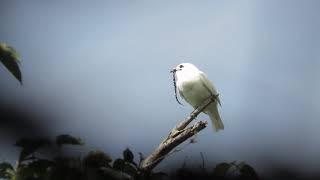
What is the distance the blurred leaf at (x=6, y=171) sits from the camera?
1.58m

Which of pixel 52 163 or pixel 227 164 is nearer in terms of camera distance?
pixel 52 163

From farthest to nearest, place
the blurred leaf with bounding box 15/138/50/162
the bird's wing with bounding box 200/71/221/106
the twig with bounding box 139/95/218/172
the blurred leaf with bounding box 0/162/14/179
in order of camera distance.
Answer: the bird's wing with bounding box 200/71/221/106
the twig with bounding box 139/95/218/172
the blurred leaf with bounding box 0/162/14/179
the blurred leaf with bounding box 15/138/50/162

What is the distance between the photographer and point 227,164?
1742 millimetres

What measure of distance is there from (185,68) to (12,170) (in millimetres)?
4485

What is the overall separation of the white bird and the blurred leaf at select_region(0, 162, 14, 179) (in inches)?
161

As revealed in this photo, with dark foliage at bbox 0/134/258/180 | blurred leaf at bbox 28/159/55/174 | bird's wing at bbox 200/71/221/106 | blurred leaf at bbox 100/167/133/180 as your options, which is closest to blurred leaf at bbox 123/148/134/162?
dark foliage at bbox 0/134/258/180

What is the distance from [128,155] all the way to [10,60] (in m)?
0.60

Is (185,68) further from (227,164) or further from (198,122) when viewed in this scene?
(227,164)

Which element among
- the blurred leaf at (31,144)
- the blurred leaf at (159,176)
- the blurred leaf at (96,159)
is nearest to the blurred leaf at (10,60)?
the blurred leaf at (31,144)

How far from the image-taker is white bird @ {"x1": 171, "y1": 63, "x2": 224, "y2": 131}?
5.72m

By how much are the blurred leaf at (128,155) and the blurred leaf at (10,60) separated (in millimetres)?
498

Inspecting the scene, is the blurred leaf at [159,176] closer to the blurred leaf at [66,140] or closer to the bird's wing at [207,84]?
the blurred leaf at [66,140]

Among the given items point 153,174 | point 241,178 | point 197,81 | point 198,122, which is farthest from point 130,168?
point 197,81

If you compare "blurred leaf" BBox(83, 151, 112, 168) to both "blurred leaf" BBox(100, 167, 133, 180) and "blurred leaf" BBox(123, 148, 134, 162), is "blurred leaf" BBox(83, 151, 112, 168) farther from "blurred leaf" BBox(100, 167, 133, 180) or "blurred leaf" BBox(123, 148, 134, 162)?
"blurred leaf" BBox(123, 148, 134, 162)
